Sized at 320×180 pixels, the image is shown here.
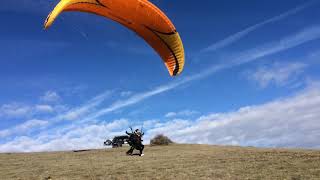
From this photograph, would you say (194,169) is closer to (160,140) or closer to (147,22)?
(147,22)

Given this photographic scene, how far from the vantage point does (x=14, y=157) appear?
36.4 m

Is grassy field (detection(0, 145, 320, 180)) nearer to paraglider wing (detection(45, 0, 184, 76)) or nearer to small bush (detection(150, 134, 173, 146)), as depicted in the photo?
paraglider wing (detection(45, 0, 184, 76))

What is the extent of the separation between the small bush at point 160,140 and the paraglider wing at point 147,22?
17625 millimetres

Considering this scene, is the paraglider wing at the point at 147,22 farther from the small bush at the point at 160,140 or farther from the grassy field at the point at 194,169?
the small bush at the point at 160,140

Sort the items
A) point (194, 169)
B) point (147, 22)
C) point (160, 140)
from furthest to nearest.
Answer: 1. point (160, 140)
2. point (147, 22)
3. point (194, 169)

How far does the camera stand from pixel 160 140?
46.7m

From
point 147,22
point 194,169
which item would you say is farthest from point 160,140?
point 194,169

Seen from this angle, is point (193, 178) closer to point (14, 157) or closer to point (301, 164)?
point (301, 164)

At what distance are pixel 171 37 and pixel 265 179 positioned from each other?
36.2 feet

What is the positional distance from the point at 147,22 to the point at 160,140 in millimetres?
20283

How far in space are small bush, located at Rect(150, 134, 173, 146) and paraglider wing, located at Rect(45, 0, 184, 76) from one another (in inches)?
694

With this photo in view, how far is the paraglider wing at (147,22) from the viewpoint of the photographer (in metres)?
26.3

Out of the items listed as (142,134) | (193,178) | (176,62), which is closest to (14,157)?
(142,134)

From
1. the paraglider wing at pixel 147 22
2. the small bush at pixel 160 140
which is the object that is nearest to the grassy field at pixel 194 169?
the paraglider wing at pixel 147 22
